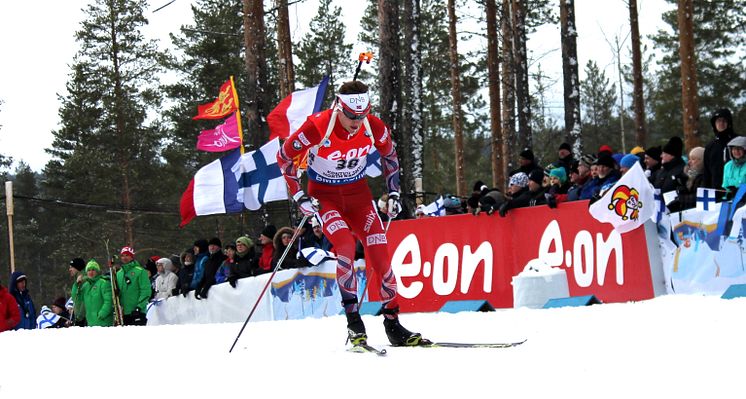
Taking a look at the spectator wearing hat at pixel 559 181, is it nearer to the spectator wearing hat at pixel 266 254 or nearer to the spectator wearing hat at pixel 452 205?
the spectator wearing hat at pixel 452 205

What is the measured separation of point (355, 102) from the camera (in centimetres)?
666

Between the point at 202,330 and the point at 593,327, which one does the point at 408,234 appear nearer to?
the point at 202,330

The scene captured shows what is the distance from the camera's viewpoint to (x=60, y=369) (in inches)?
246

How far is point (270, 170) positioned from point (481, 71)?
25.0 metres

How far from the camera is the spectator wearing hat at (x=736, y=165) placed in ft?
30.5

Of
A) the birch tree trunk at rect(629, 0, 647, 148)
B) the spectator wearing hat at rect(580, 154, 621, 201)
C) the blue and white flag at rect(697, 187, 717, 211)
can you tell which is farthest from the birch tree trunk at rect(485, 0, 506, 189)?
the blue and white flag at rect(697, 187, 717, 211)

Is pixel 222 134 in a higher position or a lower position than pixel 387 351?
higher

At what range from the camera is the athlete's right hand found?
6887 millimetres

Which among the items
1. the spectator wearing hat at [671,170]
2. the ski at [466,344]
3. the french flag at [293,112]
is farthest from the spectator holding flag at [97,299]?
the ski at [466,344]

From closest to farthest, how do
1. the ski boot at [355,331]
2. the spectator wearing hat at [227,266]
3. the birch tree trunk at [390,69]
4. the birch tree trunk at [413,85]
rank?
1. the ski boot at [355,331]
2. the spectator wearing hat at [227,266]
3. the birch tree trunk at [390,69]
4. the birch tree trunk at [413,85]

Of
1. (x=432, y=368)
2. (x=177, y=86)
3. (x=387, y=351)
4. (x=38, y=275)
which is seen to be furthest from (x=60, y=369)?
(x=38, y=275)

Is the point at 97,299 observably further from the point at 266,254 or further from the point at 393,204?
the point at 393,204

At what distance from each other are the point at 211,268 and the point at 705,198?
28.4ft

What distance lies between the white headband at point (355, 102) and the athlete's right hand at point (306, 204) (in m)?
0.78
